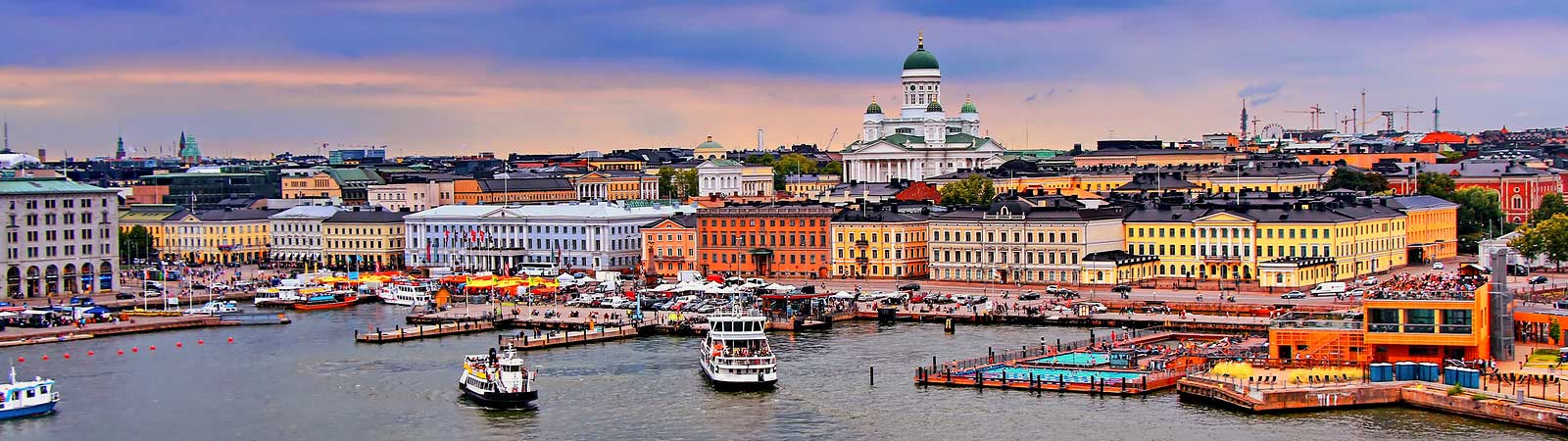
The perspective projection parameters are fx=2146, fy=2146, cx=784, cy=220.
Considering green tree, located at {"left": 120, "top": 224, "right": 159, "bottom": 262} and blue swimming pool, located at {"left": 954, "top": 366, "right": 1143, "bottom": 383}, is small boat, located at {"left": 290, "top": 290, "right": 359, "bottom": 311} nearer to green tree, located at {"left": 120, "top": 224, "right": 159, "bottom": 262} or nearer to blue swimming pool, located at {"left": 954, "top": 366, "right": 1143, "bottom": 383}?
green tree, located at {"left": 120, "top": 224, "right": 159, "bottom": 262}

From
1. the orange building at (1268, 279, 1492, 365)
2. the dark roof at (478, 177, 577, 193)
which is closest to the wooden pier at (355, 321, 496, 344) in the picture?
the orange building at (1268, 279, 1492, 365)

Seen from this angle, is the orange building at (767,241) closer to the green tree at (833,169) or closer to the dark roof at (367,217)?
the dark roof at (367,217)

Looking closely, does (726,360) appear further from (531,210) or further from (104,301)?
(531,210)

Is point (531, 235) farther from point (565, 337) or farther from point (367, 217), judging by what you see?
point (565, 337)

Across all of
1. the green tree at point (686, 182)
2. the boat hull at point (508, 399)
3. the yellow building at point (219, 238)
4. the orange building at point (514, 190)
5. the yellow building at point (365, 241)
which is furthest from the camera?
the green tree at point (686, 182)

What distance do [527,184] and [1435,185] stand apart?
5000 cm

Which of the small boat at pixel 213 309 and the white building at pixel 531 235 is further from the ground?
the white building at pixel 531 235

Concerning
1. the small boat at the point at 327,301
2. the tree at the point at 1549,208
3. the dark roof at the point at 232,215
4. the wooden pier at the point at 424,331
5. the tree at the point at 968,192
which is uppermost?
the tree at the point at 968,192

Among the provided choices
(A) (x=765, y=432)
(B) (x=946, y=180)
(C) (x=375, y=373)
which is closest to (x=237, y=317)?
(C) (x=375, y=373)

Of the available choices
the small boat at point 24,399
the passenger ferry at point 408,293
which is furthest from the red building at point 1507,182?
the small boat at point 24,399

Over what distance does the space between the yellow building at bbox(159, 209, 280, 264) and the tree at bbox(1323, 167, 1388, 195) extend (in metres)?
49.1

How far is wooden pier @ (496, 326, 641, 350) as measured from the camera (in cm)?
5638

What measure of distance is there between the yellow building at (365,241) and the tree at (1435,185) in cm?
4549

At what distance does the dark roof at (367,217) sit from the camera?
93.8m
